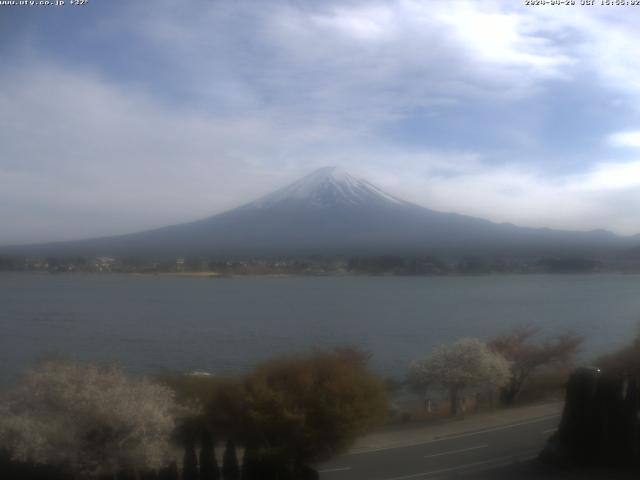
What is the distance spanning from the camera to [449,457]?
4.64 metres

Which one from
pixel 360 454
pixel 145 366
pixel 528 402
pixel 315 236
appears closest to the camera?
pixel 360 454

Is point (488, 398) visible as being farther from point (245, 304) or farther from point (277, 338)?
point (245, 304)

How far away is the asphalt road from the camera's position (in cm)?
439

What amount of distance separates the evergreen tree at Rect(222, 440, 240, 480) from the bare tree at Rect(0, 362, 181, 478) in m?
0.39

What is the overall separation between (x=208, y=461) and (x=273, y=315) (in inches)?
226

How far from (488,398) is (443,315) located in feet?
14.3

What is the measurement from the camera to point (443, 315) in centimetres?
1086

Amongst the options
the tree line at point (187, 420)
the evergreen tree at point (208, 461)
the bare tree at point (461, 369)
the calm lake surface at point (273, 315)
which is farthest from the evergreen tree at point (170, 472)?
the bare tree at point (461, 369)

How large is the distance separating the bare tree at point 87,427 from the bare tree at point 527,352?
12.5 ft

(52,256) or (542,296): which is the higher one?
(52,256)

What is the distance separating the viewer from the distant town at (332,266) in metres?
12.1

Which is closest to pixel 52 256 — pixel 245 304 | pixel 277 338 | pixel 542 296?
pixel 245 304

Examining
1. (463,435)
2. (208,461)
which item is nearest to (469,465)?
(463,435)

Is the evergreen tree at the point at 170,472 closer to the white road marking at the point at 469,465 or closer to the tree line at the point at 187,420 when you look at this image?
the tree line at the point at 187,420
